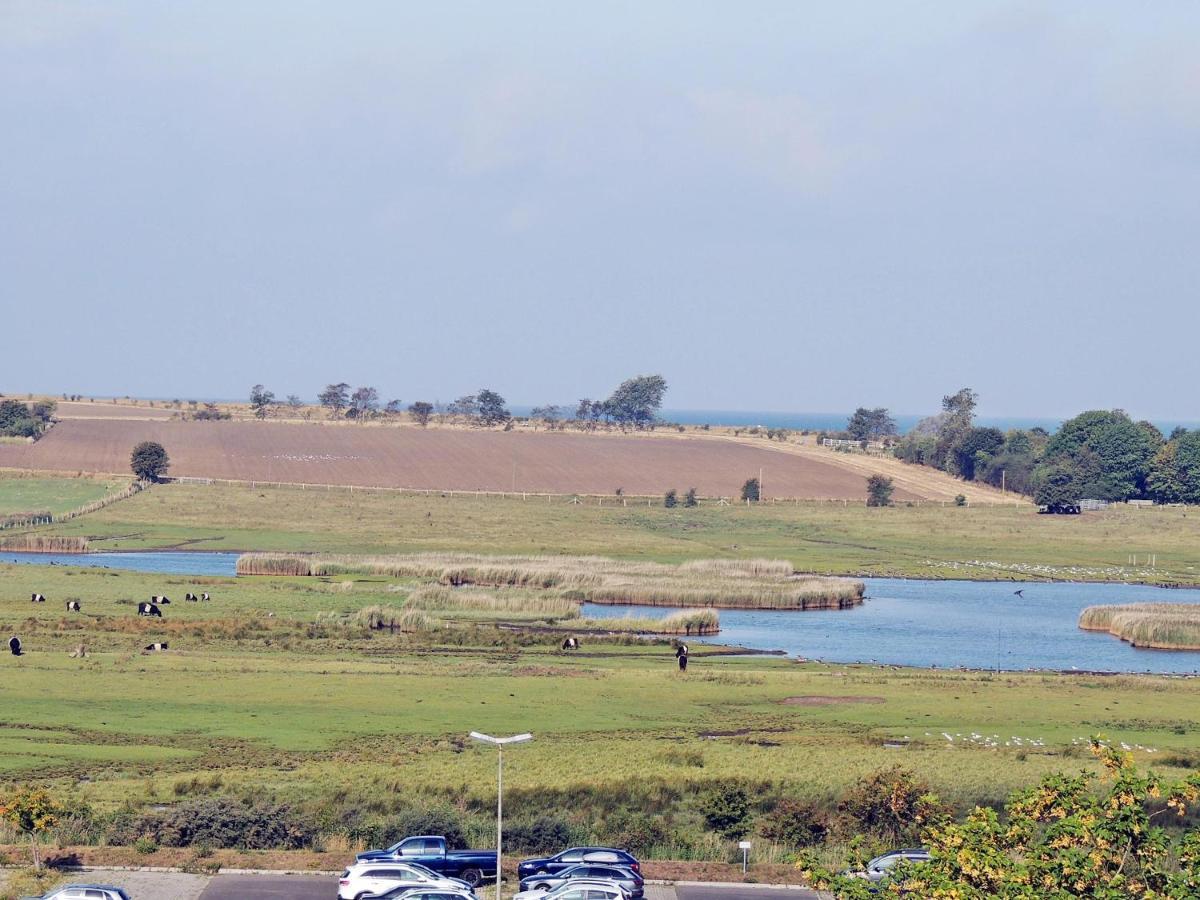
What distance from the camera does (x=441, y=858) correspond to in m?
31.3

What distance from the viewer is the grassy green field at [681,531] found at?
358 ft

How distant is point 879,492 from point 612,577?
2453 inches

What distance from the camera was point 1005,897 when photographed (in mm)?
22062

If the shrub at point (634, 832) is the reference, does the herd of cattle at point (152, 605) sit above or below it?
above

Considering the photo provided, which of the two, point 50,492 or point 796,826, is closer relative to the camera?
point 796,826

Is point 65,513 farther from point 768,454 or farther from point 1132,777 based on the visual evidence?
point 1132,777

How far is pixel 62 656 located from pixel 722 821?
110 feet

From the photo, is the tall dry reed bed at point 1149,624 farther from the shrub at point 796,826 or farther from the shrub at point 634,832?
the shrub at point 634,832

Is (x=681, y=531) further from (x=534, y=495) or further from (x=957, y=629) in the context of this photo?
(x=957, y=629)

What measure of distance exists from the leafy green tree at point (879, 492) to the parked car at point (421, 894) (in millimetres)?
121132

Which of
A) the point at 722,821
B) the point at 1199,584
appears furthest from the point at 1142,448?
the point at 722,821

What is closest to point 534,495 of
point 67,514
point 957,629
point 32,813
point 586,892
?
Answer: point 67,514

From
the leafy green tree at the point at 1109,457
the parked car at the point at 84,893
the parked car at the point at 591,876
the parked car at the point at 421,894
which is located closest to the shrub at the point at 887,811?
the parked car at the point at 591,876

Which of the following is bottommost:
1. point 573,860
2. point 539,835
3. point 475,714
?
point 475,714
